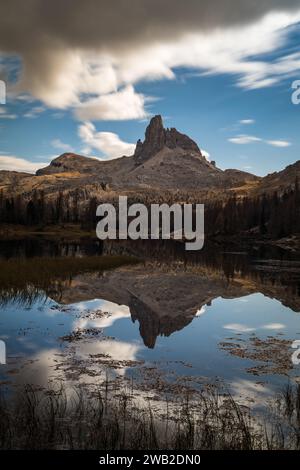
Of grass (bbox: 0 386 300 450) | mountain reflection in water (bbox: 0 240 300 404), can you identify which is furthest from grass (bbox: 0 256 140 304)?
grass (bbox: 0 386 300 450)

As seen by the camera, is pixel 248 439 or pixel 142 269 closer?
pixel 248 439

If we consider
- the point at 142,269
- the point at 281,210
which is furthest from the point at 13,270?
the point at 281,210

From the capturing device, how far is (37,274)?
48125 mm

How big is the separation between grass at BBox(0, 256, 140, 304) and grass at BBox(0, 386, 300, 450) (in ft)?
70.5

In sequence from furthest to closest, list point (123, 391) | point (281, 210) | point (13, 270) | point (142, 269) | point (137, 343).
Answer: point (281, 210)
point (142, 269)
point (13, 270)
point (137, 343)
point (123, 391)

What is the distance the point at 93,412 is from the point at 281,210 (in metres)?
162

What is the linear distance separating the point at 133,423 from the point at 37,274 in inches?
1404

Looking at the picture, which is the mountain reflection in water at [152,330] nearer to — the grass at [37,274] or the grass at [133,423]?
the grass at [37,274]

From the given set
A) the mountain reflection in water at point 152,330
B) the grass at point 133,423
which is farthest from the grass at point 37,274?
the grass at point 133,423

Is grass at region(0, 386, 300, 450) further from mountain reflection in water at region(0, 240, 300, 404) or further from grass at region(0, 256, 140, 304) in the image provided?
grass at region(0, 256, 140, 304)

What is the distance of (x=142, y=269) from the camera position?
65.9 metres

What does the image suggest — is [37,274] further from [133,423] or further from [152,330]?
[133,423]

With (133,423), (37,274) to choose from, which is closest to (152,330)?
(133,423)
